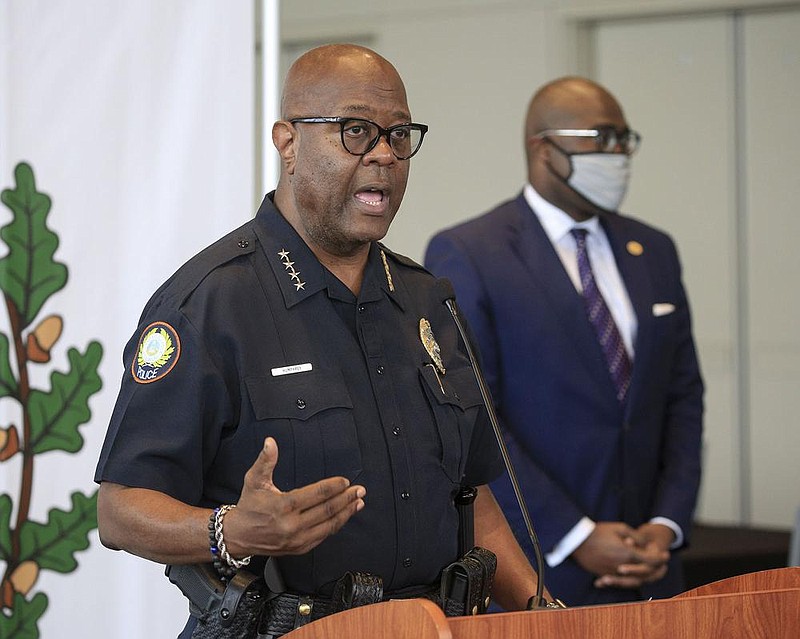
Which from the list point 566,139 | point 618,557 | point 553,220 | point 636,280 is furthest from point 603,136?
point 618,557

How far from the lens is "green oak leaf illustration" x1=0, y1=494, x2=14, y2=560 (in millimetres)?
2531

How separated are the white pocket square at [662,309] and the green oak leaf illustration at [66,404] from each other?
1.42 m

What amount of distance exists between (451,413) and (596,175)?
4.59 feet

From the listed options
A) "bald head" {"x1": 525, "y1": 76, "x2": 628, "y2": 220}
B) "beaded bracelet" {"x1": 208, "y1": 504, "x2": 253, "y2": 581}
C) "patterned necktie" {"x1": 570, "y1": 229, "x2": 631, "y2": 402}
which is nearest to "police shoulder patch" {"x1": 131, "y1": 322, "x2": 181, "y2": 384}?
"beaded bracelet" {"x1": 208, "y1": 504, "x2": 253, "y2": 581}

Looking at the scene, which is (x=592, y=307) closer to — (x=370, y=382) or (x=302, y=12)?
(x=370, y=382)

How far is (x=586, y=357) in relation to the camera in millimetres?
3090

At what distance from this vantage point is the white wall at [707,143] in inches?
218

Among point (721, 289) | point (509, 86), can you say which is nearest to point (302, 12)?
point (509, 86)

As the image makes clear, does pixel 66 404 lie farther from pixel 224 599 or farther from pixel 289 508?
pixel 289 508

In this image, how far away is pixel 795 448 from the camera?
551 cm

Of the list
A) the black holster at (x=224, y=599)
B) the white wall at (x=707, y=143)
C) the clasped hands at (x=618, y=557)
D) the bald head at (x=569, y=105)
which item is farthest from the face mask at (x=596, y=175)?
the white wall at (x=707, y=143)

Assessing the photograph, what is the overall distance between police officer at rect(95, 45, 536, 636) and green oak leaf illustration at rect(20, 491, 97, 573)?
719 mm

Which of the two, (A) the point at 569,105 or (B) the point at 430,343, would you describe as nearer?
(B) the point at 430,343

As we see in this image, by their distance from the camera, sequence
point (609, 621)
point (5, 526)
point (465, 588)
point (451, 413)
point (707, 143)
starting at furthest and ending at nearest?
point (707, 143) < point (5, 526) < point (451, 413) < point (465, 588) < point (609, 621)
